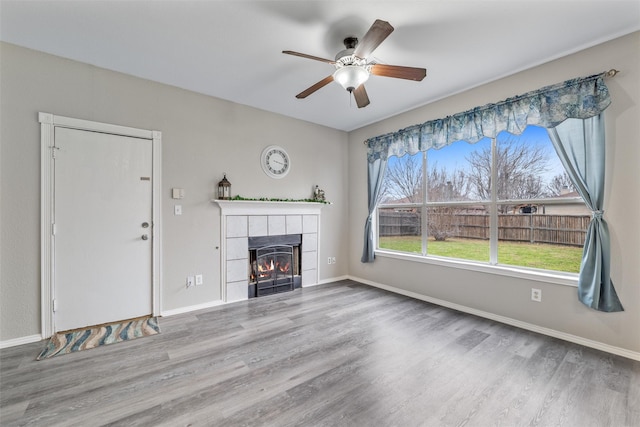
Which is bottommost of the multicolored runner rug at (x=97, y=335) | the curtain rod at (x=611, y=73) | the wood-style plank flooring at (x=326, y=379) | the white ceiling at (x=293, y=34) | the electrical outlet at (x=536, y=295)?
the wood-style plank flooring at (x=326, y=379)

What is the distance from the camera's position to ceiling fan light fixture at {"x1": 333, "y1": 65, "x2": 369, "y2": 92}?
2123 mm

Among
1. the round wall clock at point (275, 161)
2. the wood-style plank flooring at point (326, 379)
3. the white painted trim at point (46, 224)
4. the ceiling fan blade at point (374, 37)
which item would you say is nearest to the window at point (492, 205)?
the wood-style plank flooring at point (326, 379)

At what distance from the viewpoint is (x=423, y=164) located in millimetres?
3793

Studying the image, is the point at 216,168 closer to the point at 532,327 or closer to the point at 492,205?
the point at 492,205

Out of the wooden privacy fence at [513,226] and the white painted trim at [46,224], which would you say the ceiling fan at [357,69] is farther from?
the white painted trim at [46,224]

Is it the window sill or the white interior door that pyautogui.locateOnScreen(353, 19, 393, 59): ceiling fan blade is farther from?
the window sill

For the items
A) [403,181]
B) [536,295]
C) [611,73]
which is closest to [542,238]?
[536,295]

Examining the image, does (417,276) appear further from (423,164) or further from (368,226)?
(423,164)

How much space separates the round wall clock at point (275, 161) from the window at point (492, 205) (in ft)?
5.63

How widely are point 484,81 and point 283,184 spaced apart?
9.26 feet

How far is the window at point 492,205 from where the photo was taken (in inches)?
103

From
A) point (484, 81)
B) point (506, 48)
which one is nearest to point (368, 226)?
point (484, 81)

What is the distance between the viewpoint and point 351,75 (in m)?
2.14

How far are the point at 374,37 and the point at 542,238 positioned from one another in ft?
8.44
